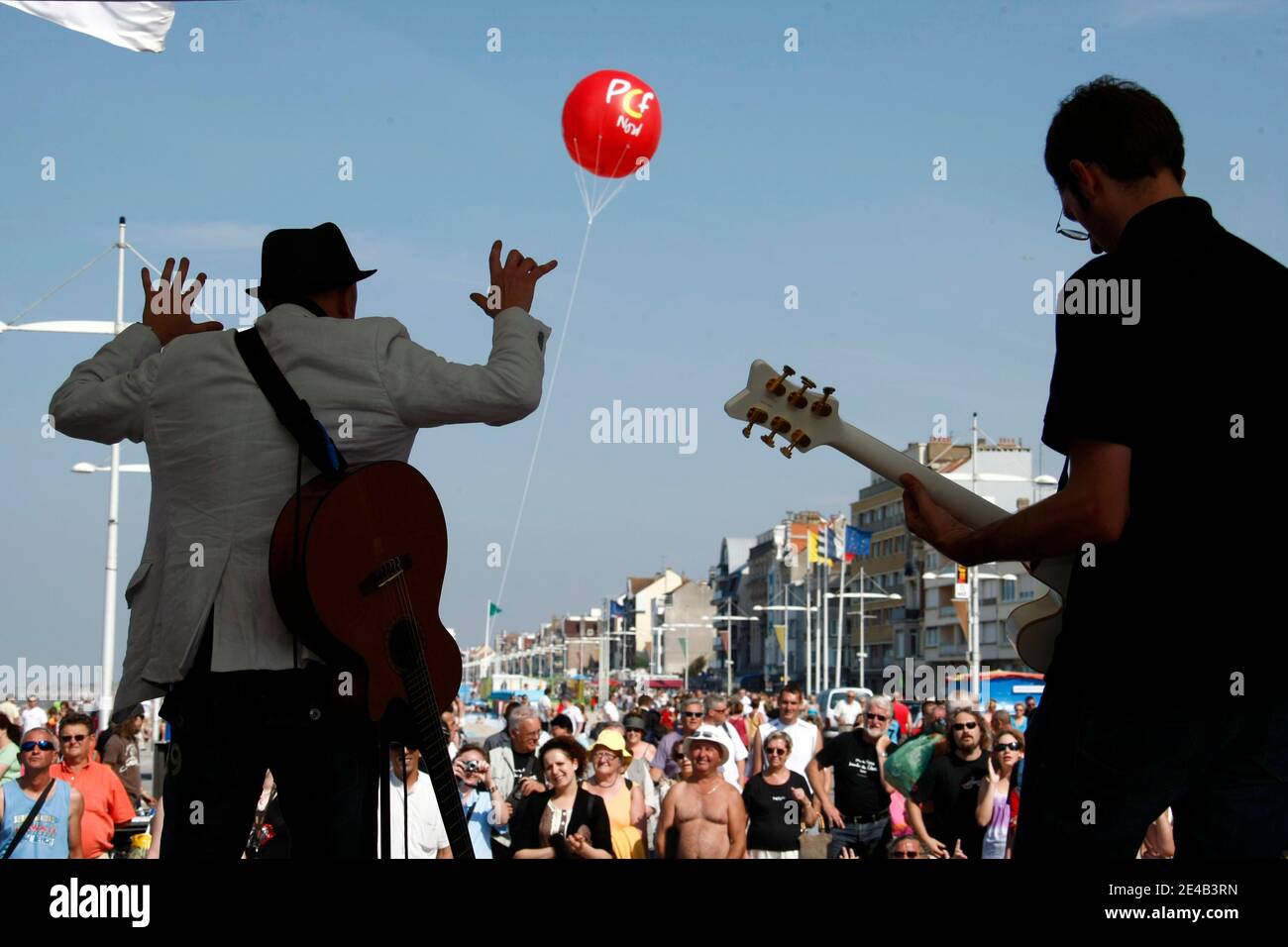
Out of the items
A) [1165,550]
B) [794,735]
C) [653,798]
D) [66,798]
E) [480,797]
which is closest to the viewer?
[1165,550]

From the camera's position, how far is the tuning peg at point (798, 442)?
141 inches

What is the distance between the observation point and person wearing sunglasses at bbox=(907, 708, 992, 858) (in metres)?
11.3

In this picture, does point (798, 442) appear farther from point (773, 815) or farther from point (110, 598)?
point (110, 598)

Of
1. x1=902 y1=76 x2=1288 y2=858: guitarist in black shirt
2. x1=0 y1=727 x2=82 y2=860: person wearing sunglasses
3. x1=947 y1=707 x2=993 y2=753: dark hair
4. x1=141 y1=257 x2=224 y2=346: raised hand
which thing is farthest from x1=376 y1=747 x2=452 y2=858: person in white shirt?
x1=902 y1=76 x2=1288 y2=858: guitarist in black shirt

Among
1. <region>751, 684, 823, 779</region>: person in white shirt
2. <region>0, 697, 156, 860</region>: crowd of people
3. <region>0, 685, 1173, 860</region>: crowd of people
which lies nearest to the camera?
<region>0, 697, 156, 860</region>: crowd of people

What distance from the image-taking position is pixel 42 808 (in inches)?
359

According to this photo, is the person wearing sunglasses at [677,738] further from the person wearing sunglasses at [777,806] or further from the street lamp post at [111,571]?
the street lamp post at [111,571]

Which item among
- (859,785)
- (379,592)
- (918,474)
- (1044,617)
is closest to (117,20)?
(379,592)

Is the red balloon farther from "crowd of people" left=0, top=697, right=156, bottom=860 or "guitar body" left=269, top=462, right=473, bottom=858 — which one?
"guitar body" left=269, top=462, right=473, bottom=858

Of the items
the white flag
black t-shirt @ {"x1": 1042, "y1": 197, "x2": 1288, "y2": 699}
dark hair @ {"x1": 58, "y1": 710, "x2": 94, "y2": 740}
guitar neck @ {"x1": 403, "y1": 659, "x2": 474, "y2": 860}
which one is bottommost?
dark hair @ {"x1": 58, "y1": 710, "x2": 94, "y2": 740}

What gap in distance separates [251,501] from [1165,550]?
172cm

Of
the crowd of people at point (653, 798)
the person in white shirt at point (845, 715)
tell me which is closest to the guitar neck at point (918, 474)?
the crowd of people at point (653, 798)

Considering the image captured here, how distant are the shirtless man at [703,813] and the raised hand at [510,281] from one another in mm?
7668
